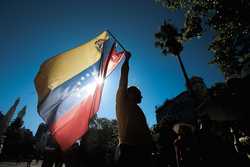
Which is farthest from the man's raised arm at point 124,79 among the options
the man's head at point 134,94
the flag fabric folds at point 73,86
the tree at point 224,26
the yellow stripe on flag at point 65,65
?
the tree at point 224,26

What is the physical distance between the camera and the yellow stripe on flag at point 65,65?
4.17 meters

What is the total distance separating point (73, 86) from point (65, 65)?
0.63 m

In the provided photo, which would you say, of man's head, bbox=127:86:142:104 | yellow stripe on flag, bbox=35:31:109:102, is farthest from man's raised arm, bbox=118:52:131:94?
yellow stripe on flag, bbox=35:31:109:102

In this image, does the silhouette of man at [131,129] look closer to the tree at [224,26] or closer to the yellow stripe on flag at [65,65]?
the yellow stripe on flag at [65,65]

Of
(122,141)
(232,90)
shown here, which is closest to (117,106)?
(122,141)

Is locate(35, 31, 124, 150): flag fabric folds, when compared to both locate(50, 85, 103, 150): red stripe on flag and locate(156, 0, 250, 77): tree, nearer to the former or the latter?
locate(50, 85, 103, 150): red stripe on flag

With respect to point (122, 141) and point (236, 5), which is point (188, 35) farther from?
point (122, 141)

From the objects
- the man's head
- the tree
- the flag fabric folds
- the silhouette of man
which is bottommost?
the silhouette of man

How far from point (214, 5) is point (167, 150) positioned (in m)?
10.8

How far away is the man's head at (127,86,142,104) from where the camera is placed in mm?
2874

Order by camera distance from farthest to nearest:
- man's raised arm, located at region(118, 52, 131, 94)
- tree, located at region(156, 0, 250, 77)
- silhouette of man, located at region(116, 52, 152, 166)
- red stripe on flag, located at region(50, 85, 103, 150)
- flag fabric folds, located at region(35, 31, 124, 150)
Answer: tree, located at region(156, 0, 250, 77) < flag fabric folds, located at region(35, 31, 124, 150) < red stripe on flag, located at region(50, 85, 103, 150) < man's raised arm, located at region(118, 52, 131, 94) < silhouette of man, located at region(116, 52, 152, 166)

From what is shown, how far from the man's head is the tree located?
1241 cm

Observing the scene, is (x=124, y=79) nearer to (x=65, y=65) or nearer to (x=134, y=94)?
(x=134, y=94)

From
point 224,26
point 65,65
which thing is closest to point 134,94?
point 65,65
